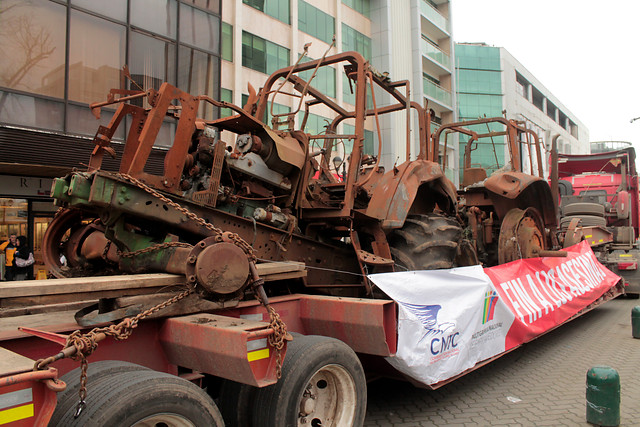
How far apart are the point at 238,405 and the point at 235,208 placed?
6.25 ft

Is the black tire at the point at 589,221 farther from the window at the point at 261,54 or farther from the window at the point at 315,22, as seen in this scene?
the window at the point at 315,22

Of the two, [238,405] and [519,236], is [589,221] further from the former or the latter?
[238,405]

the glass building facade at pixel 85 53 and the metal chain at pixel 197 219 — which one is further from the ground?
the glass building facade at pixel 85 53

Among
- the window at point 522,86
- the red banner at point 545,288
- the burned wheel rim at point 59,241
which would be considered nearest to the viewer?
the burned wheel rim at point 59,241

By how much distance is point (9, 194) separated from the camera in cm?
1227

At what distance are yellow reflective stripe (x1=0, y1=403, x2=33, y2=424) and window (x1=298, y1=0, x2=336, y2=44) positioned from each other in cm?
2261

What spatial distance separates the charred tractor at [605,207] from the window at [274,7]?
1301 centimetres

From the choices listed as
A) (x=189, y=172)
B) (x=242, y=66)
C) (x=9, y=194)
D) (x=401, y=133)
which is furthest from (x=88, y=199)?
(x=401, y=133)

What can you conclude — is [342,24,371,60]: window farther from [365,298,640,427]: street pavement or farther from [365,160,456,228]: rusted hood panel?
[365,298,640,427]: street pavement

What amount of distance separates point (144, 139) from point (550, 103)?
67660 millimetres

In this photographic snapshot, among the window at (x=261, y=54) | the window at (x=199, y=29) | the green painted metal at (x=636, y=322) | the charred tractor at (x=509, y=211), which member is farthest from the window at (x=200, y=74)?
the green painted metal at (x=636, y=322)

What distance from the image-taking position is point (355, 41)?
2645 cm

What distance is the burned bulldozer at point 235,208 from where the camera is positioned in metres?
3.51

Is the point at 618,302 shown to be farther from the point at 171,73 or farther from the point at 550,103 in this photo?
the point at 550,103
